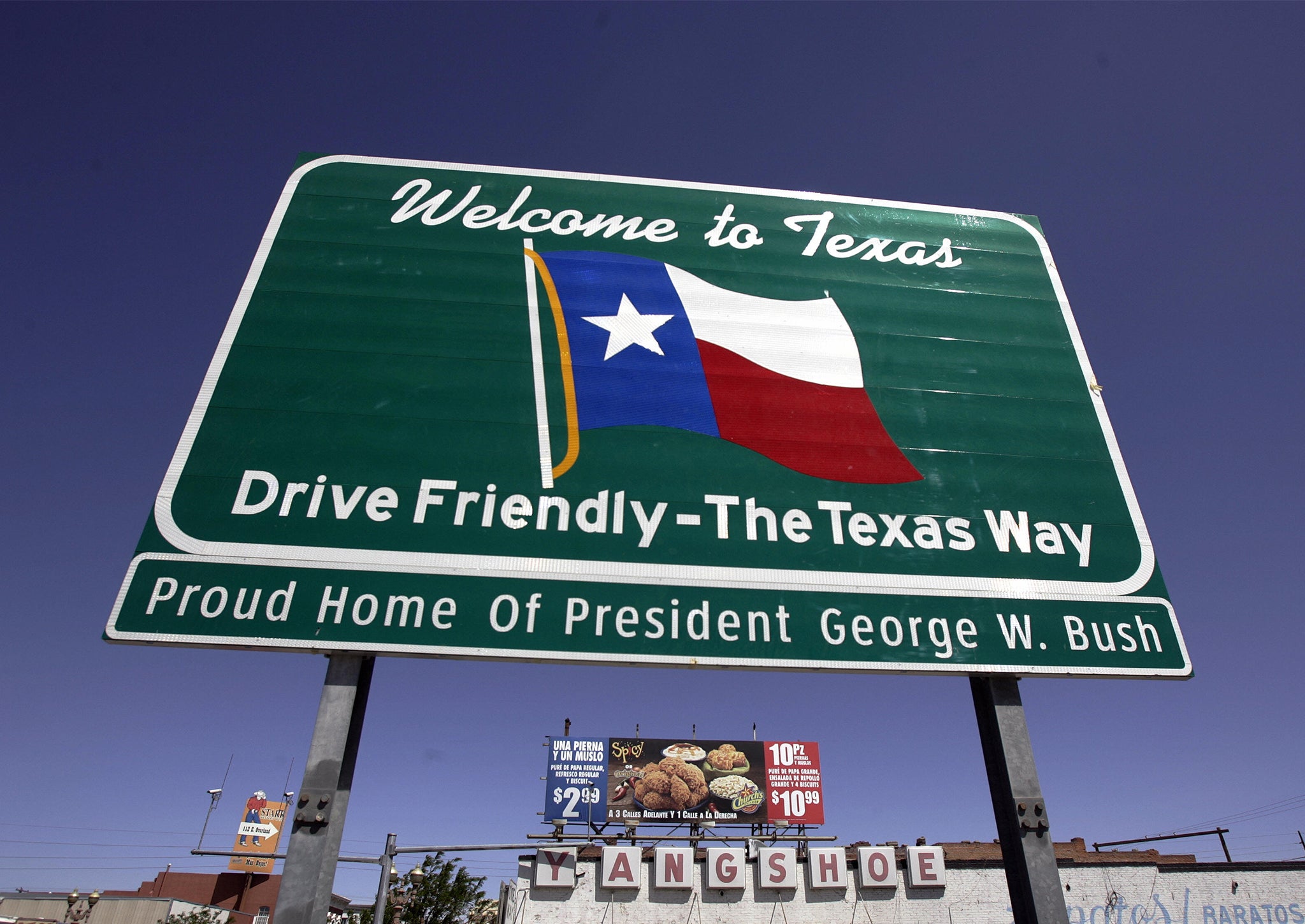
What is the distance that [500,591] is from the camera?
4.38m

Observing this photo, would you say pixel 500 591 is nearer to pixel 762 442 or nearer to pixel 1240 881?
pixel 762 442

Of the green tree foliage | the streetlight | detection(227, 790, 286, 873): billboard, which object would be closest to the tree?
the streetlight

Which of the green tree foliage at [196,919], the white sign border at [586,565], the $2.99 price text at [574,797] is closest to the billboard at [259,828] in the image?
the green tree foliage at [196,919]

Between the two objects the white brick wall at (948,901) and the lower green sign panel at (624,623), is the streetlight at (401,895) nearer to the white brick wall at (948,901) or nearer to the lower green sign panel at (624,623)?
the white brick wall at (948,901)

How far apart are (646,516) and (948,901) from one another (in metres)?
24.2

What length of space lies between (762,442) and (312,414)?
2.98 metres

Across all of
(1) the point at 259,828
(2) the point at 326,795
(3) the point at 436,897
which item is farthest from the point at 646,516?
(1) the point at 259,828

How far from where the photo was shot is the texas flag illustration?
5.22 metres

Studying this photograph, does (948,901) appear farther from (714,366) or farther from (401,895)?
(714,366)

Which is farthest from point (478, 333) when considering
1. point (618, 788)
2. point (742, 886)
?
point (618, 788)

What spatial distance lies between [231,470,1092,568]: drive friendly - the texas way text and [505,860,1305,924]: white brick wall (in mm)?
21985

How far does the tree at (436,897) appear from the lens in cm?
2209

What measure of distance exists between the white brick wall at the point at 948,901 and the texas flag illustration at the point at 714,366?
22121 mm

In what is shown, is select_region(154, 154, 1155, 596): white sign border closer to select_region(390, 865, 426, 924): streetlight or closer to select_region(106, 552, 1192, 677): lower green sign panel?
select_region(106, 552, 1192, 677): lower green sign panel
